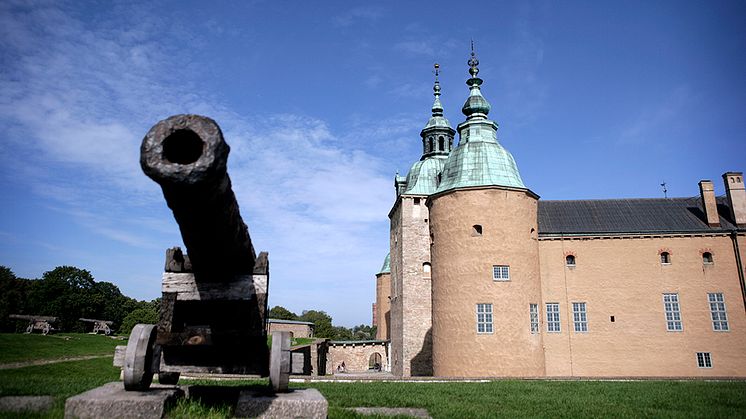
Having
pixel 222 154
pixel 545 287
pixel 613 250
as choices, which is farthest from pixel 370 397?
pixel 613 250

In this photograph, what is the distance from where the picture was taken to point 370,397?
10.8 m

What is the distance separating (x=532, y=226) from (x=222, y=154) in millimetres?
22652

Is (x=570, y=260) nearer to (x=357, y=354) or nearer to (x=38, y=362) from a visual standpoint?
(x=357, y=354)

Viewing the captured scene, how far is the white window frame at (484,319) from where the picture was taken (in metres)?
22.5

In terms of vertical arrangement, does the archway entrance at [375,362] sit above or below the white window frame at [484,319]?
below

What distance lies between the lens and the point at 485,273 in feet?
75.4

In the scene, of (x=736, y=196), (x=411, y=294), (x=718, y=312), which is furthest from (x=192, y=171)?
(x=736, y=196)

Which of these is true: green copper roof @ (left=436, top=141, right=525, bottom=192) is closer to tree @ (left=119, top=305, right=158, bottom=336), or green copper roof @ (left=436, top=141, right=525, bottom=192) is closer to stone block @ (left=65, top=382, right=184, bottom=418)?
stone block @ (left=65, top=382, right=184, bottom=418)

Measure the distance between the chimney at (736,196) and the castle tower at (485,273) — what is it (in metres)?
11.3

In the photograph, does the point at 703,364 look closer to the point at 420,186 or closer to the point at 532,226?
the point at 532,226

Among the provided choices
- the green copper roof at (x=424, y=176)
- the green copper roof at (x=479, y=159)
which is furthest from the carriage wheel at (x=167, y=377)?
the green copper roof at (x=424, y=176)

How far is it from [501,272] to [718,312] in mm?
12147

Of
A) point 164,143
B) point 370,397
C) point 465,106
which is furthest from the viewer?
point 465,106

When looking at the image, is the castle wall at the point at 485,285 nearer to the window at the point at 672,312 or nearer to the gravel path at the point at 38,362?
the window at the point at 672,312
